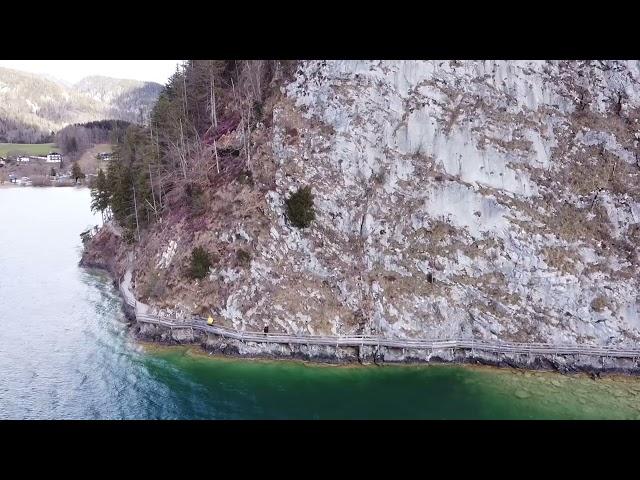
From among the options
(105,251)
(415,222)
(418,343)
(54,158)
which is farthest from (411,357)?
(54,158)

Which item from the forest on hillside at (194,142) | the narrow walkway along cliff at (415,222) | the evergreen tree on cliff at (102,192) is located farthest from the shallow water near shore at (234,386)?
the evergreen tree on cliff at (102,192)

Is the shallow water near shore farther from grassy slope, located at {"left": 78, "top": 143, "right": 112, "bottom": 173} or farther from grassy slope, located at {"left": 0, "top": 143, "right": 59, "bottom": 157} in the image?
grassy slope, located at {"left": 0, "top": 143, "right": 59, "bottom": 157}

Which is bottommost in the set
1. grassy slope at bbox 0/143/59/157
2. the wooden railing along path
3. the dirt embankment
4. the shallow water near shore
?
the shallow water near shore

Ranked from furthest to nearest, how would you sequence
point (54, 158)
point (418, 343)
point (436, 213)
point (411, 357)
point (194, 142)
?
1. point (54, 158)
2. point (194, 142)
3. point (436, 213)
4. point (418, 343)
5. point (411, 357)

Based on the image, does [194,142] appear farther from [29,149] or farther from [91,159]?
[29,149]

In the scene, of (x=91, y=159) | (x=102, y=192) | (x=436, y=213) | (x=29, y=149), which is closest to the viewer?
(x=436, y=213)

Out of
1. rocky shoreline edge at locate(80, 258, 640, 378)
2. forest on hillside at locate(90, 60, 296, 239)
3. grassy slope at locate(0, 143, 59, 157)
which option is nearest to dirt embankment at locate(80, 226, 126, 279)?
forest on hillside at locate(90, 60, 296, 239)

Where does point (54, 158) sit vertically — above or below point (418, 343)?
above

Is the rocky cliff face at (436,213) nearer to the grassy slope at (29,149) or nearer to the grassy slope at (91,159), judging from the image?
the grassy slope at (91,159)
